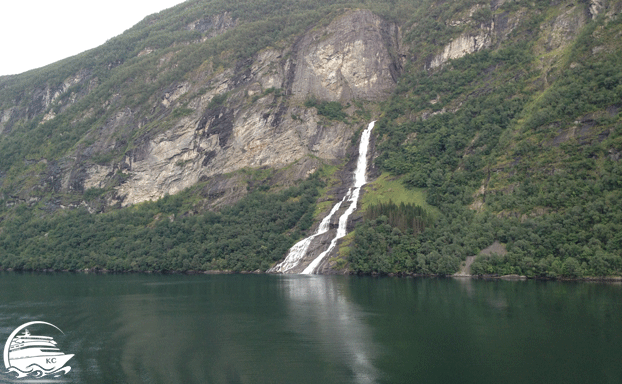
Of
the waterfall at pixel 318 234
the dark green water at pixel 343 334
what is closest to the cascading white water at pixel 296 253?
the waterfall at pixel 318 234

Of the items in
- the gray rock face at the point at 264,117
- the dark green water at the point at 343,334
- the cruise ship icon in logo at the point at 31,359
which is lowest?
the dark green water at the point at 343,334

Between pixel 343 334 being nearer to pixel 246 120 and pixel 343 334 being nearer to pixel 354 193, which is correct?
pixel 354 193

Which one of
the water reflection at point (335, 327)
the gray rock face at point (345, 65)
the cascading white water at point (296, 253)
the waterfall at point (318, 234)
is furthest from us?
the gray rock face at point (345, 65)

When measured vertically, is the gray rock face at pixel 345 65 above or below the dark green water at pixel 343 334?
above

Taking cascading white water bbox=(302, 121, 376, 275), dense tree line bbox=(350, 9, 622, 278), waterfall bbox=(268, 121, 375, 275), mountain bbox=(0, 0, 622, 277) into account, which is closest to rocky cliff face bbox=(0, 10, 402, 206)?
mountain bbox=(0, 0, 622, 277)

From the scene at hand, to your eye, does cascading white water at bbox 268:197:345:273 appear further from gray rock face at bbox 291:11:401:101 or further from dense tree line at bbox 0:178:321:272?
gray rock face at bbox 291:11:401:101

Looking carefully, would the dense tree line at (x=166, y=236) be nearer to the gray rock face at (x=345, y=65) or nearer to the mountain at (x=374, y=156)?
the mountain at (x=374, y=156)

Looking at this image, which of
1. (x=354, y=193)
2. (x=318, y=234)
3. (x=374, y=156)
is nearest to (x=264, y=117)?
(x=374, y=156)
